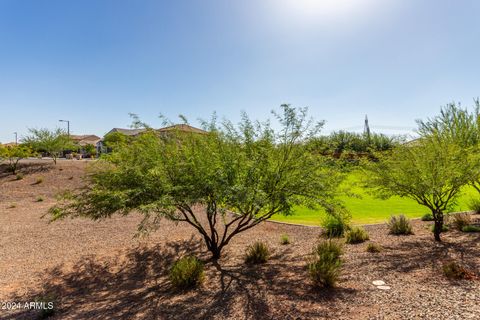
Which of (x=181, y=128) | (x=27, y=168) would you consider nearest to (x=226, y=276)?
(x=181, y=128)

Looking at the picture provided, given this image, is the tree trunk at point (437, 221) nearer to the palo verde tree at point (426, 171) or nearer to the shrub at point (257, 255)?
the palo verde tree at point (426, 171)

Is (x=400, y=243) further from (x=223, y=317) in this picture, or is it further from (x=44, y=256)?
(x=44, y=256)

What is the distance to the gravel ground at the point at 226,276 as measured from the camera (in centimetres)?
642

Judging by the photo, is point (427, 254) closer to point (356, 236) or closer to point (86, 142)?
point (356, 236)

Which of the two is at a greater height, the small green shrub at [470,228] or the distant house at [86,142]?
the distant house at [86,142]

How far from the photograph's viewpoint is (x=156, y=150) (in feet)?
29.4

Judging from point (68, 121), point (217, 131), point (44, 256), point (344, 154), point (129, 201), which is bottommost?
point (44, 256)

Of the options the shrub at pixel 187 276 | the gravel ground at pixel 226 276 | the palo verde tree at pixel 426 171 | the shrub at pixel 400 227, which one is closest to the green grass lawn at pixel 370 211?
the gravel ground at pixel 226 276

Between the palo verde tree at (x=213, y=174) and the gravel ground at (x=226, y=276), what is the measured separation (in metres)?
2.02

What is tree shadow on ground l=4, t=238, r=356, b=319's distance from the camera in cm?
666

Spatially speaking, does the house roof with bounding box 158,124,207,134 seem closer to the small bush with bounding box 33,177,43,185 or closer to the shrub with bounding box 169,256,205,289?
the shrub with bounding box 169,256,205,289

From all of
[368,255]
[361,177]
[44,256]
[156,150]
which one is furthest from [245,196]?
[44,256]

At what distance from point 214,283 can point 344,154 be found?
6037 millimetres

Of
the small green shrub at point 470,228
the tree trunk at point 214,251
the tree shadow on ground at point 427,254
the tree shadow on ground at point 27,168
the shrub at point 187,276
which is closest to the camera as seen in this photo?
the shrub at point 187,276
